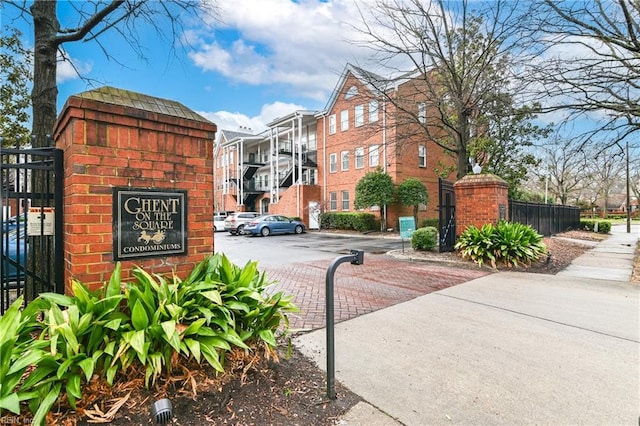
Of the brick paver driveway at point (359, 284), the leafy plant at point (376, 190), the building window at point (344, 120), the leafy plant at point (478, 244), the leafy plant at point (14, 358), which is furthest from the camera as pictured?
the building window at point (344, 120)

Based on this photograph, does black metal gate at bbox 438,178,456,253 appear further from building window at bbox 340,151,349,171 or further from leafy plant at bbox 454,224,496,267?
building window at bbox 340,151,349,171

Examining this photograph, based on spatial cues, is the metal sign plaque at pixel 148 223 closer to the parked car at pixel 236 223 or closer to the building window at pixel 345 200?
the parked car at pixel 236 223

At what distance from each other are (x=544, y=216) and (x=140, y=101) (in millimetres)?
18254

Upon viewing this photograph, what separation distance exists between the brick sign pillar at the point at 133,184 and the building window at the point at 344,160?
2180 cm

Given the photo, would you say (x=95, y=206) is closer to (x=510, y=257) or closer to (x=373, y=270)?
(x=373, y=270)

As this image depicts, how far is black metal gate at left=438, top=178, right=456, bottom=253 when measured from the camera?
10.0m

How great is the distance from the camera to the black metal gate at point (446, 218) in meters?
10.0

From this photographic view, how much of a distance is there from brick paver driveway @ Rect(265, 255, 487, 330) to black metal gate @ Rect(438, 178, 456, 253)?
1.68 meters

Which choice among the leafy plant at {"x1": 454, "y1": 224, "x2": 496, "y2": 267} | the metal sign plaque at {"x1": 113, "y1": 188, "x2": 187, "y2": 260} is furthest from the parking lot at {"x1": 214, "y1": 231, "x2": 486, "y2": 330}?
the metal sign plaque at {"x1": 113, "y1": 188, "x2": 187, "y2": 260}

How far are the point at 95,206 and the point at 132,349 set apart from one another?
1.16 metres

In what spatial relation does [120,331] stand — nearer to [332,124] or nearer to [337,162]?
[337,162]

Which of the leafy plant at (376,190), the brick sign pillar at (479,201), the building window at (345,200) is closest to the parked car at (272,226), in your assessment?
the building window at (345,200)

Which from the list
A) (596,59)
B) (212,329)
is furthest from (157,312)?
(596,59)

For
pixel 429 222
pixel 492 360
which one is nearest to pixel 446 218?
pixel 492 360
